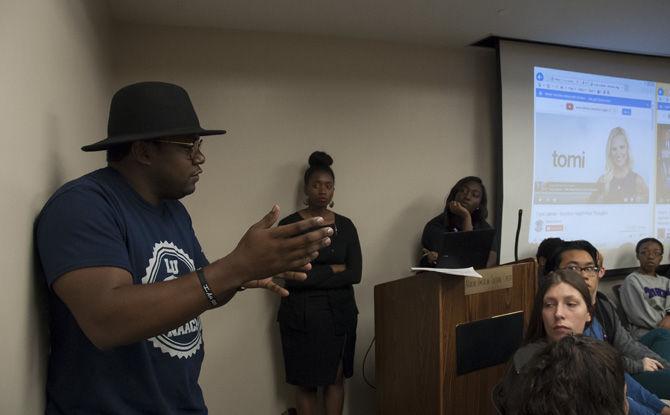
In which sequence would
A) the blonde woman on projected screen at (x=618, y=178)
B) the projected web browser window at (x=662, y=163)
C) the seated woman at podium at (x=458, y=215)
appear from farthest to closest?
the projected web browser window at (x=662, y=163), the blonde woman on projected screen at (x=618, y=178), the seated woman at podium at (x=458, y=215)

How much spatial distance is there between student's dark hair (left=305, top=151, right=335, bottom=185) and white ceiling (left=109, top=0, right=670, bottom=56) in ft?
2.72

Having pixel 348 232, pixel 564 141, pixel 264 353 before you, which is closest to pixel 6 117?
pixel 348 232

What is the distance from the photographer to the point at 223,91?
328 centimetres

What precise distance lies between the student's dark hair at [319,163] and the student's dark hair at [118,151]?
200 centimetres

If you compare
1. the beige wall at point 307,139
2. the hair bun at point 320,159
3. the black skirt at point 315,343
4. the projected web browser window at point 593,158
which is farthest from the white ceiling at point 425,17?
the black skirt at point 315,343

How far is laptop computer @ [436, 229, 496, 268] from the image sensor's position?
82.9 inches

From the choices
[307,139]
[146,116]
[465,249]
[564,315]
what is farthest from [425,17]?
[146,116]

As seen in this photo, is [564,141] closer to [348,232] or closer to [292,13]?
[348,232]

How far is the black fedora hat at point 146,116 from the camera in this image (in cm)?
115

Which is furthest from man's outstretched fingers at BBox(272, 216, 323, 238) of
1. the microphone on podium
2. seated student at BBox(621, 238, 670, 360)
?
seated student at BBox(621, 238, 670, 360)

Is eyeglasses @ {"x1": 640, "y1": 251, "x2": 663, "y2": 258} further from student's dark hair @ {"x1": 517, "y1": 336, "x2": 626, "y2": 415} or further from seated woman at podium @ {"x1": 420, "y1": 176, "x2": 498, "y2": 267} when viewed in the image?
student's dark hair @ {"x1": 517, "y1": 336, "x2": 626, "y2": 415}

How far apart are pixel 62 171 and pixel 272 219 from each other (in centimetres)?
76

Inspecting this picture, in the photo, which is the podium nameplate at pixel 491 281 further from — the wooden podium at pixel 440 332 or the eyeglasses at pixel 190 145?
the eyeglasses at pixel 190 145

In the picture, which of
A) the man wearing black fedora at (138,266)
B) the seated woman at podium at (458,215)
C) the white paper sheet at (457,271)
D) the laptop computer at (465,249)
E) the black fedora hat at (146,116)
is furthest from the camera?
the seated woman at podium at (458,215)
